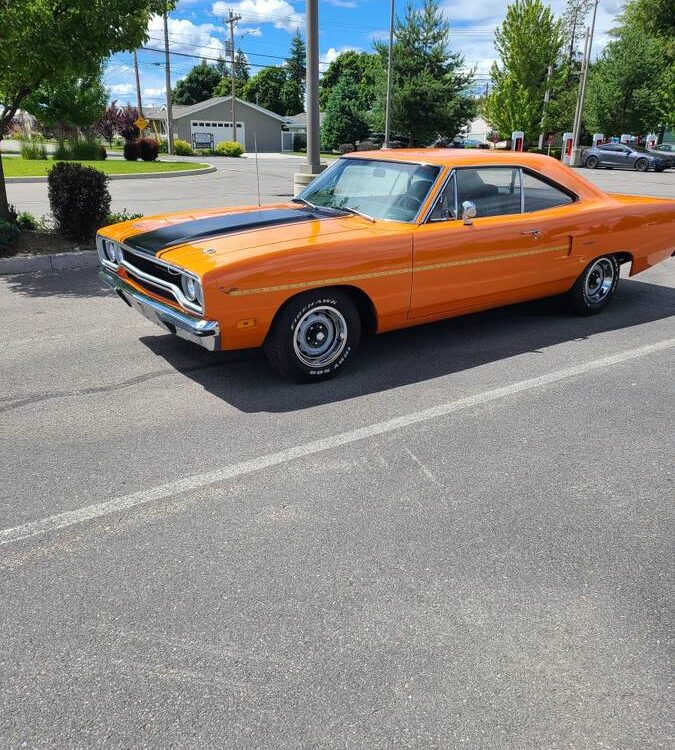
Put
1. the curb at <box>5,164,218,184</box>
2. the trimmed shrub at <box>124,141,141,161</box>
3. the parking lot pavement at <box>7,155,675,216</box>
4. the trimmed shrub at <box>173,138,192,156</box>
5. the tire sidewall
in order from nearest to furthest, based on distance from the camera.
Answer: the tire sidewall → the parking lot pavement at <box>7,155,675,216</box> → the curb at <box>5,164,218,184</box> → the trimmed shrub at <box>124,141,141,161</box> → the trimmed shrub at <box>173,138,192,156</box>

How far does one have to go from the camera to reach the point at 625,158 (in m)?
34.4

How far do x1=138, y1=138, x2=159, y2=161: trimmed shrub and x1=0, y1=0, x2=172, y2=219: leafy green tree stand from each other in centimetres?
2536

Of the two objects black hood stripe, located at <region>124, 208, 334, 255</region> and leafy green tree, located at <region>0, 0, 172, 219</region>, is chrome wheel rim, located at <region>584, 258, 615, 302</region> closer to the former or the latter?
black hood stripe, located at <region>124, 208, 334, 255</region>

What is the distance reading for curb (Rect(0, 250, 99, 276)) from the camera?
27.4ft

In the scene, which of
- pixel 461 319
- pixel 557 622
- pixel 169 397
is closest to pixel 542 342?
pixel 461 319

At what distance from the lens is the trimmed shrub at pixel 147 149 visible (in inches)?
1291

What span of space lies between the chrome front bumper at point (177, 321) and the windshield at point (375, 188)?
176 cm

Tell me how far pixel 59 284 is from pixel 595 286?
5.88 meters

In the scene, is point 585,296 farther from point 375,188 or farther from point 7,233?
point 7,233

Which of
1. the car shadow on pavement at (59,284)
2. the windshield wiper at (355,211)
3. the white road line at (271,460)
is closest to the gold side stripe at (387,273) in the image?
the windshield wiper at (355,211)

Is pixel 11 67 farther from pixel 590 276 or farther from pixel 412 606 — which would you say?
pixel 412 606

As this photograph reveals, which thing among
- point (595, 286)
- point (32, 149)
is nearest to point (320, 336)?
point (595, 286)

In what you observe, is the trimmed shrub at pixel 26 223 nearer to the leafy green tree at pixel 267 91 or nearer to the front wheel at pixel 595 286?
the front wheel at pixel 595 286

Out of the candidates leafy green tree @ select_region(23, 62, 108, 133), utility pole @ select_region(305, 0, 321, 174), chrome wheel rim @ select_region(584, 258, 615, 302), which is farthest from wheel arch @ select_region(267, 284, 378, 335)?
leafy green tree @ select_region(23, 62, 108, 133)
